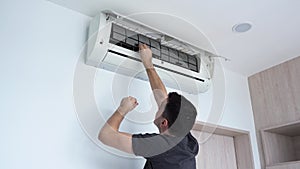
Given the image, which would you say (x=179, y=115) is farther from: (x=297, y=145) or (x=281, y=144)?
(x=297, y=145)

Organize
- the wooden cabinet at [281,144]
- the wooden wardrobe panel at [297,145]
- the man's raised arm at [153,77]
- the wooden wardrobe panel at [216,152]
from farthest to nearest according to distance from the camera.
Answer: the wooden wardrobe panel at [297,145] < the wooden cabinet at [281,144] < the wooden wardrobe panel at [216,152] < the man's raised arm at [153,77]

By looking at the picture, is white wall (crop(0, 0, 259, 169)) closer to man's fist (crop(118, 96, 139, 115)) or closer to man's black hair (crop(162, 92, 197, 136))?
man's fist (crop(118, 96, 139, 115))

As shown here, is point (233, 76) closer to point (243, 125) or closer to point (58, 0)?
point (243, 125)

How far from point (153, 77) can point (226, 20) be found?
23.2 inches

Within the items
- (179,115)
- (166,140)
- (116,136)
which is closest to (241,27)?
(179,115)

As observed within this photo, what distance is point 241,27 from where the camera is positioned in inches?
68.5

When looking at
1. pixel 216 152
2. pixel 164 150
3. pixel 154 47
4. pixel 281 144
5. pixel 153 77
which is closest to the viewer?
pixel 164 150

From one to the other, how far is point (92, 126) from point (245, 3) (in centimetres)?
104

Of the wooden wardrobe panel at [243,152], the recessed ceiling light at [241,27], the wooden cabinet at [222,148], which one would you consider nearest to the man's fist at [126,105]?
the wooden cabinet at [222,148]

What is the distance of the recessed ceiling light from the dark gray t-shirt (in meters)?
0.89

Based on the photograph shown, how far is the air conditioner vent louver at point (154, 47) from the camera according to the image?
1.46 m

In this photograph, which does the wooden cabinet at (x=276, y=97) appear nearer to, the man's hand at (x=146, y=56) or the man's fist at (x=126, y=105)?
the man's hand at (x=146, y=56)

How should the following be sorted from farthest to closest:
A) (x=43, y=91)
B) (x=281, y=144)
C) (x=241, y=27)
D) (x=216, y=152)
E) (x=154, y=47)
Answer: (x=281, y=144) → (x=216, y=152) → (x=241, y=27) → (x=154, y=47) → (x=43, y=91)

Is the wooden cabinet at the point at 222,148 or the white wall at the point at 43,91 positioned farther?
the wooden cabinet at the point at 222,148
